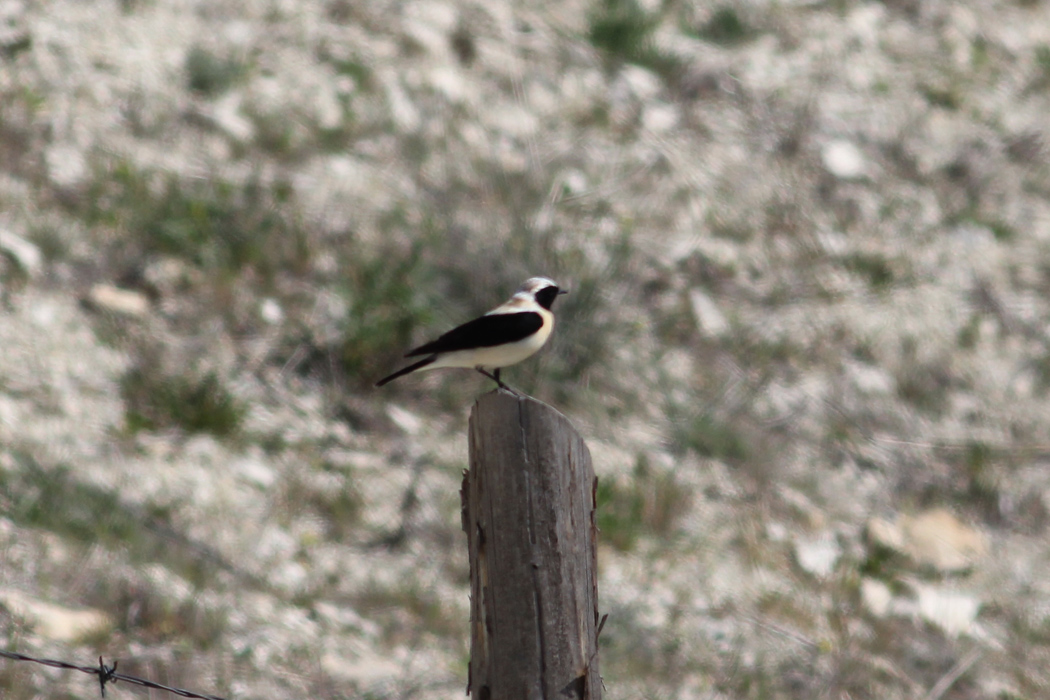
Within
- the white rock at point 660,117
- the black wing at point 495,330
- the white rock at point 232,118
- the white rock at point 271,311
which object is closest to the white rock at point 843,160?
the white rock at point 660,117

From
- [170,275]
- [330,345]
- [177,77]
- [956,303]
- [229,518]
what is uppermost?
[177,77]

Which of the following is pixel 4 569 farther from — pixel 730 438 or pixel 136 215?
pixel 730 438

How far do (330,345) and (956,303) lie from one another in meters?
4.58

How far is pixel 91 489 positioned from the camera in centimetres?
525

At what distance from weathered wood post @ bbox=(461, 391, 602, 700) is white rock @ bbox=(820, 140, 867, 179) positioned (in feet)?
24.6

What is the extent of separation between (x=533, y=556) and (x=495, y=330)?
135 centimetres

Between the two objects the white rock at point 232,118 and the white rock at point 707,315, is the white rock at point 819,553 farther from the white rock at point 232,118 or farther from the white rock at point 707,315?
the white rock at point 232,118

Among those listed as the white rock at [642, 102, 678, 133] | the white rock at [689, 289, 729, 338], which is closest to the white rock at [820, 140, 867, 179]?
the white rock at [642, 102, 678, 133]

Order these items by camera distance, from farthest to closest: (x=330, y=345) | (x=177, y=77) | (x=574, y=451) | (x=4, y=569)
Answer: (x=177, y=77), (x=330, y=345), (x=4, y=569), (x=574, y=451)

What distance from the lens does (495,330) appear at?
3.49m

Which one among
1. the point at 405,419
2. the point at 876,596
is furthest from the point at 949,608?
the point at 405,419

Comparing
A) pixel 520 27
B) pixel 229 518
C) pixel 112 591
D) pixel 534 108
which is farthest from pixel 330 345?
pixel 520 27

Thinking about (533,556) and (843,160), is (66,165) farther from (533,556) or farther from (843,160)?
(533,556)

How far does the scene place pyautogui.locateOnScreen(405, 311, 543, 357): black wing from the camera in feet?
11.5
